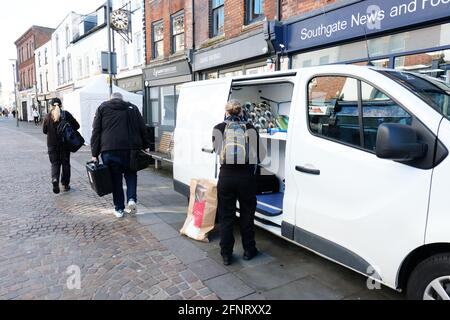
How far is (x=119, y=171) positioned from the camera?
5500 mm

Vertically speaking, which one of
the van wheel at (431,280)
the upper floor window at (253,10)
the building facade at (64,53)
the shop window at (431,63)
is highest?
the building facade at (64,53)

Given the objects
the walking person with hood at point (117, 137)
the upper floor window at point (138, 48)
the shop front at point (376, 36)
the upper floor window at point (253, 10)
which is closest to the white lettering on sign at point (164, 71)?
the upper floor window at point (138, 48)

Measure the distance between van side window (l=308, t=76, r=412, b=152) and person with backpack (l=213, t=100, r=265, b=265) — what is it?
0.70 metres

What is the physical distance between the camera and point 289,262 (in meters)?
3.96

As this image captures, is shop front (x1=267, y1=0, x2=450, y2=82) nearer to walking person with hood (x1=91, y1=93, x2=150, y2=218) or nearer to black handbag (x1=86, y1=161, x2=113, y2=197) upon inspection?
walking person with hood (x1=91, y1=93, x2=150, y2=218)

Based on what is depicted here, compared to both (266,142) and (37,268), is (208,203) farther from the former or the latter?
(37,268)

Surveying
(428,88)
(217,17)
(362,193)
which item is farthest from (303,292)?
(217,17)

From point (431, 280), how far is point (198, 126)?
3.58 m

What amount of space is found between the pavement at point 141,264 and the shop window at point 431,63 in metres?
3.96

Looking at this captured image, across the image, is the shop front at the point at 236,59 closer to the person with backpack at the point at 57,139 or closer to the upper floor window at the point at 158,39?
the upper floor window at the point at 158,39

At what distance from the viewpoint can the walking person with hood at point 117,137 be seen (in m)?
5.29
